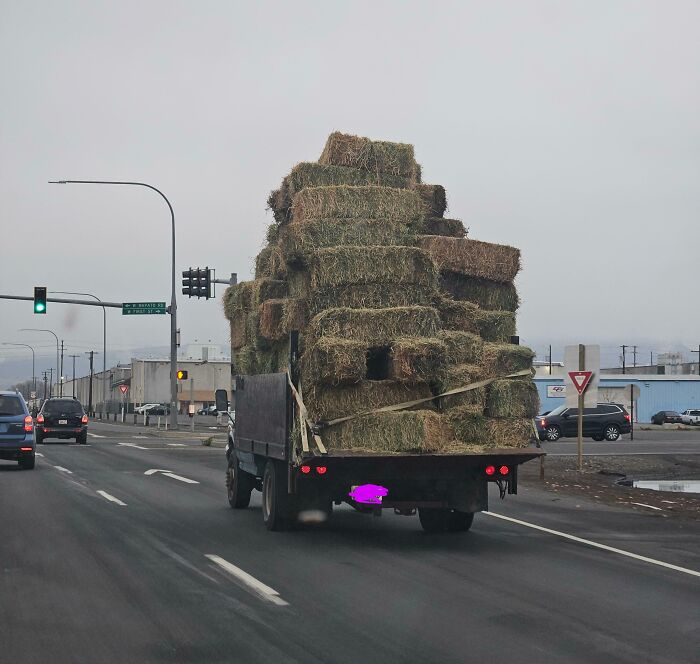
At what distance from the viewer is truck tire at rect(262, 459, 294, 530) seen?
43.9ft

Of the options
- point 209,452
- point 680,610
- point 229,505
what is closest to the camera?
point 680,610

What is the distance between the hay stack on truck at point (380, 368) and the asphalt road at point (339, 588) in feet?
2.51

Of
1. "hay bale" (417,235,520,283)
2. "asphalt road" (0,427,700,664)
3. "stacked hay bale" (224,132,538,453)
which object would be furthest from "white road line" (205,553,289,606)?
"hay bale" (417,235,520,283)

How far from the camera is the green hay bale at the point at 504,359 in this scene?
13312mm

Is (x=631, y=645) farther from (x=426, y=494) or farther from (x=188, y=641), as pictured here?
(x=426, y=494)

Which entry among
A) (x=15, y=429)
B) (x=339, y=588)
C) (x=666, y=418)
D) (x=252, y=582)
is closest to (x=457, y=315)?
(x=339, y=588)

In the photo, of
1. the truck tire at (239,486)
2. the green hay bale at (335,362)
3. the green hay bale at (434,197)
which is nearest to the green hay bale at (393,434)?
the green hay bale at (335,362)

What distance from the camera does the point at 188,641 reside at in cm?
744

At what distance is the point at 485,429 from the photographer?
12.8 m

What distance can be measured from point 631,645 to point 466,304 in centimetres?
728

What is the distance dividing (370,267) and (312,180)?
330 cm

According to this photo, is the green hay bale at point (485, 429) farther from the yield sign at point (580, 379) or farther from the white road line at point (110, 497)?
the yield sign at point (580, 379)

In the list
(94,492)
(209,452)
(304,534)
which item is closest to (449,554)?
(304,534)

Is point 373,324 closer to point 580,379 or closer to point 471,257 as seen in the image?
point 471,257
